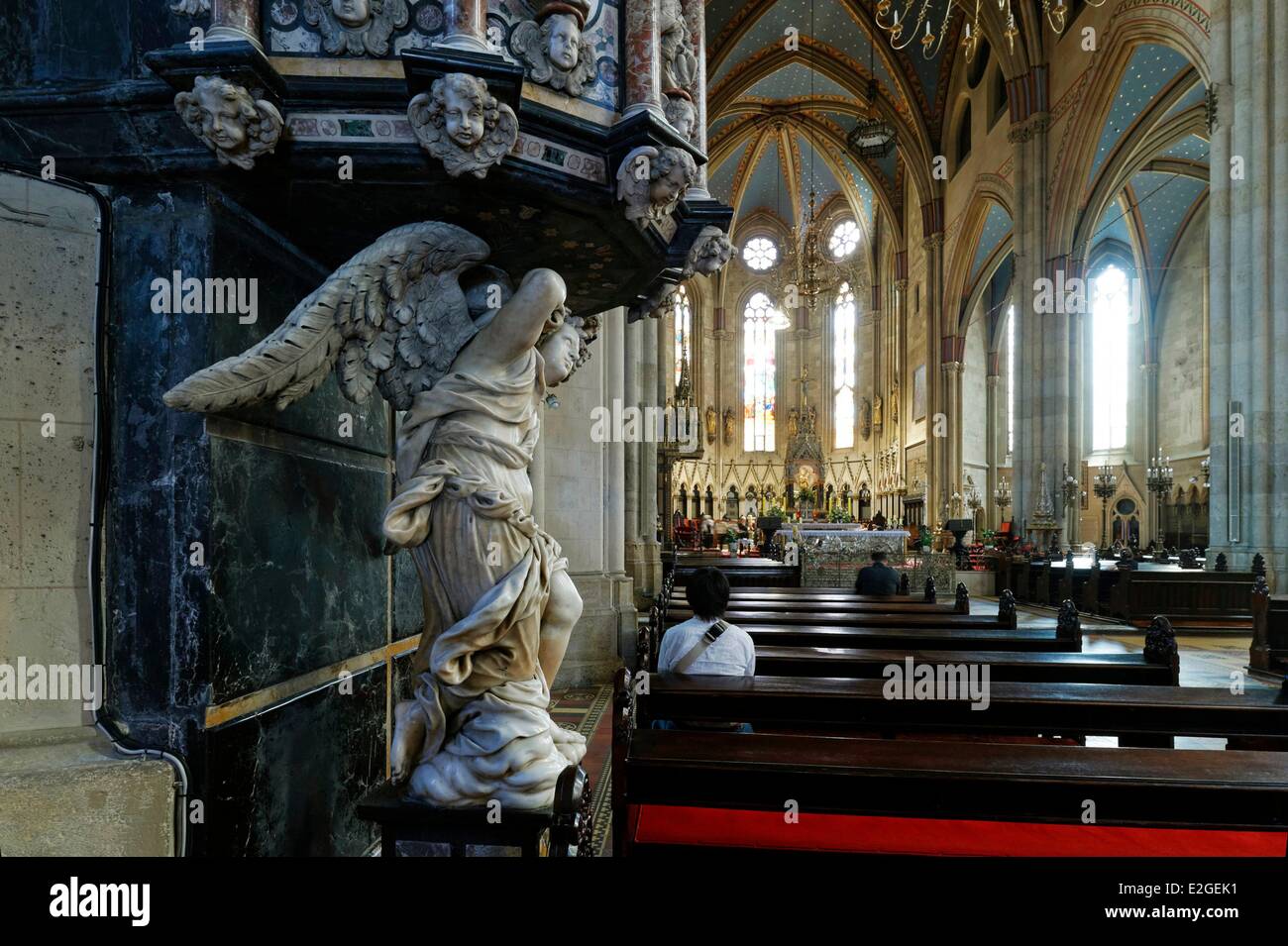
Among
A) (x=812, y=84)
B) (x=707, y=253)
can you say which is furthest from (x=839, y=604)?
(x=812, y=84)

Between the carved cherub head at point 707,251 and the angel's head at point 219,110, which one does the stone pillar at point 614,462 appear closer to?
the carved cherub head at point 707,251

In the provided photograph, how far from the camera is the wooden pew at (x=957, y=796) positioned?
7.84ft

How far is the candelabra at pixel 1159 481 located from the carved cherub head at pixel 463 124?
2510 cm

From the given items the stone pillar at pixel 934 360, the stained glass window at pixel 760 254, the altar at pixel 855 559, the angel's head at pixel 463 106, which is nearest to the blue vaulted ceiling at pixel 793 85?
the stone pillar at pixel 934 360

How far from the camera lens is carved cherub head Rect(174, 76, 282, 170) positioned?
2104 mm

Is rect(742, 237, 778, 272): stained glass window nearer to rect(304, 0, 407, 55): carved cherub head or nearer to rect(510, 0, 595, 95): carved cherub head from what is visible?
rect(510, 0, 595, 95): carved cherub head

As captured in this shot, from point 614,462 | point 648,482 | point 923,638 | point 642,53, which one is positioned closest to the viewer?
point 642,53

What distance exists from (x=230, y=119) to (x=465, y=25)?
0.70 metres

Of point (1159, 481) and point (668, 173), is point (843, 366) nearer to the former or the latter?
point (1159, 481)

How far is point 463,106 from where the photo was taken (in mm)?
2129

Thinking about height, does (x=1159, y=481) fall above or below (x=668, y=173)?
below

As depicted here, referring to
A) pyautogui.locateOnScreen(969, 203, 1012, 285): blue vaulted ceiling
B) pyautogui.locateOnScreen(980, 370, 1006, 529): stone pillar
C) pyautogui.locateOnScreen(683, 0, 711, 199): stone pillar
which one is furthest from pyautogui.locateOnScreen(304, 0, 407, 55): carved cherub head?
pyautogui.locateOnScreen(980, 370, 1006, 529): stone pillar

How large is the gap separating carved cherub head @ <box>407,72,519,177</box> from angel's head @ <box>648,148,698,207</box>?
1.48 ft
